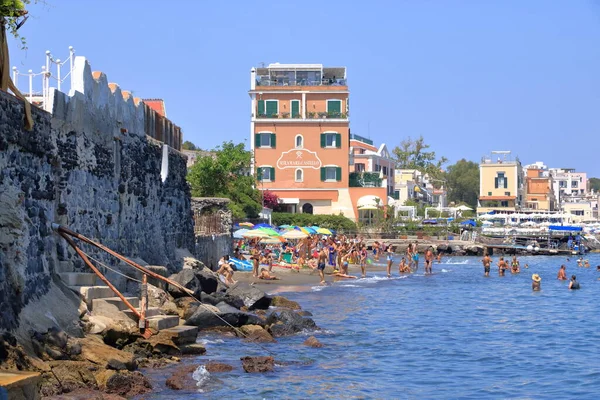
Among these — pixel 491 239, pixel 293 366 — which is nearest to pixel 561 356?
pixel 293 366

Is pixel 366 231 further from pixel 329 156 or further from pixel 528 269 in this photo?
pixel 528 269

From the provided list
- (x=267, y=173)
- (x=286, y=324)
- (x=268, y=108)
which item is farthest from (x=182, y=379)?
(x=268, y=108)

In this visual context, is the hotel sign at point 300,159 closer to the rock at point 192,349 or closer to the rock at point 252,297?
the rock at point 252,297

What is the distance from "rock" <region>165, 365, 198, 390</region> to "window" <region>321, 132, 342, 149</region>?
5234 centimetres

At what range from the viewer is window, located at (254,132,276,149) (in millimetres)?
65000

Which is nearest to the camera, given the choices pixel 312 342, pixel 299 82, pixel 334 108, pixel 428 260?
pixel 312 342

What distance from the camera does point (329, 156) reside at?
64.9 metres

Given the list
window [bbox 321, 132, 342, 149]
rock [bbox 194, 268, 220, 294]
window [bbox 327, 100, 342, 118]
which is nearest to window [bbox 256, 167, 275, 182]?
window [bbox 321, 132, 342, 149]

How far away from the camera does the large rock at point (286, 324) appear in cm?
1770

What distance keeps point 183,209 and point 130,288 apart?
26.4ft

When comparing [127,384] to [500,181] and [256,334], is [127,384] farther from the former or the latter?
[500,181]

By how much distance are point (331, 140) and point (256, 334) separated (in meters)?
48.5

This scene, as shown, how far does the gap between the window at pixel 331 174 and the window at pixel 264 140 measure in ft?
14.1

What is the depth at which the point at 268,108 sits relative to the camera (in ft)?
214
